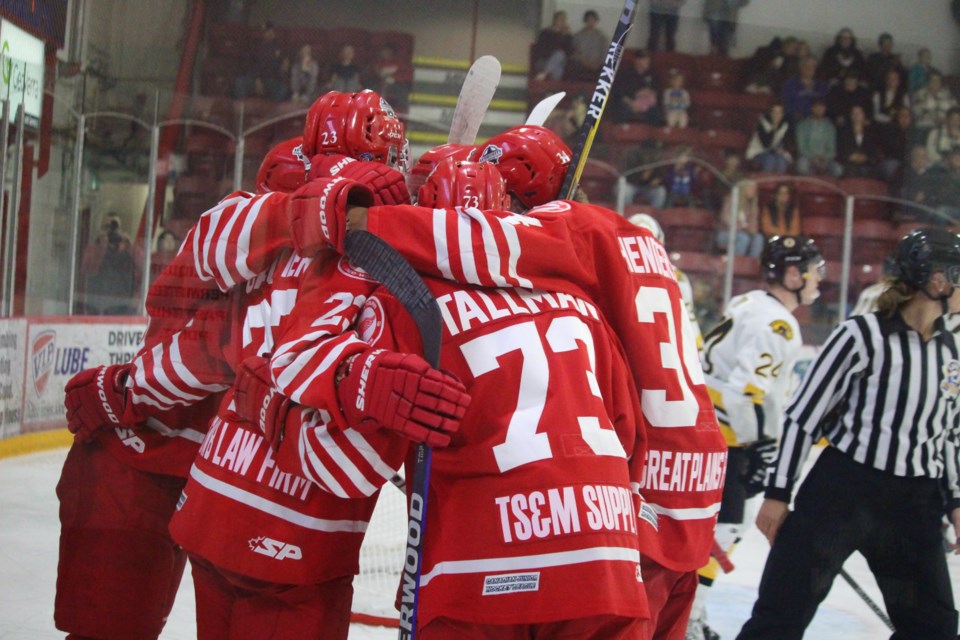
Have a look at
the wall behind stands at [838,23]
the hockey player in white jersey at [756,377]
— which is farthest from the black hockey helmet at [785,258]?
the wall behind stands at [838,23]

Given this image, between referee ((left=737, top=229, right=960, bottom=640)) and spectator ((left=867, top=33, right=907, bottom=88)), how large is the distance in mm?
773

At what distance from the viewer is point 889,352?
1979mm

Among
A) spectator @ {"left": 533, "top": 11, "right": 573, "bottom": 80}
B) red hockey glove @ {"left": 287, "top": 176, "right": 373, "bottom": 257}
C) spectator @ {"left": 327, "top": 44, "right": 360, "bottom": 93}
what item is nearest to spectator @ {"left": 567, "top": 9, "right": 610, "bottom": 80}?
spectator @ {"left": 533, "top": 11, "right": 573, "bottom": 80}

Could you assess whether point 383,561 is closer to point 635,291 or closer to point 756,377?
point 635,291

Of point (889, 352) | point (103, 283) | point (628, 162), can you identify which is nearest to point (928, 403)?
point (889, 352)

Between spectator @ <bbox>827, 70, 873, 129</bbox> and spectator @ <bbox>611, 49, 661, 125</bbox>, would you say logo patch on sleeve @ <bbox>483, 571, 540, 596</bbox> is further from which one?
spectator @ <bbox>827, 70, 873, 129</bbox>

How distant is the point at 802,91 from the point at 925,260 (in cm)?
153

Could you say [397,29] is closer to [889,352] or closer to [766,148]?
[889,352]

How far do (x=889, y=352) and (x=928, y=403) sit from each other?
0.12m

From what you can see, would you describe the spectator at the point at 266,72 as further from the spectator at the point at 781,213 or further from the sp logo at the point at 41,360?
the spectator at the point at 781,213

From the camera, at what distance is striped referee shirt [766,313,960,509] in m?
1.96

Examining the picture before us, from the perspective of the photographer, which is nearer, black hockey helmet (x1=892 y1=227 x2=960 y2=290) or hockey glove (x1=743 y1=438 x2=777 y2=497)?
black hockey helmet (x1=892 y1=227 x2=960 y2=290)

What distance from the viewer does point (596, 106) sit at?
1.60 metres

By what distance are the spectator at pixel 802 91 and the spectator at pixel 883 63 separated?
0.45ft
